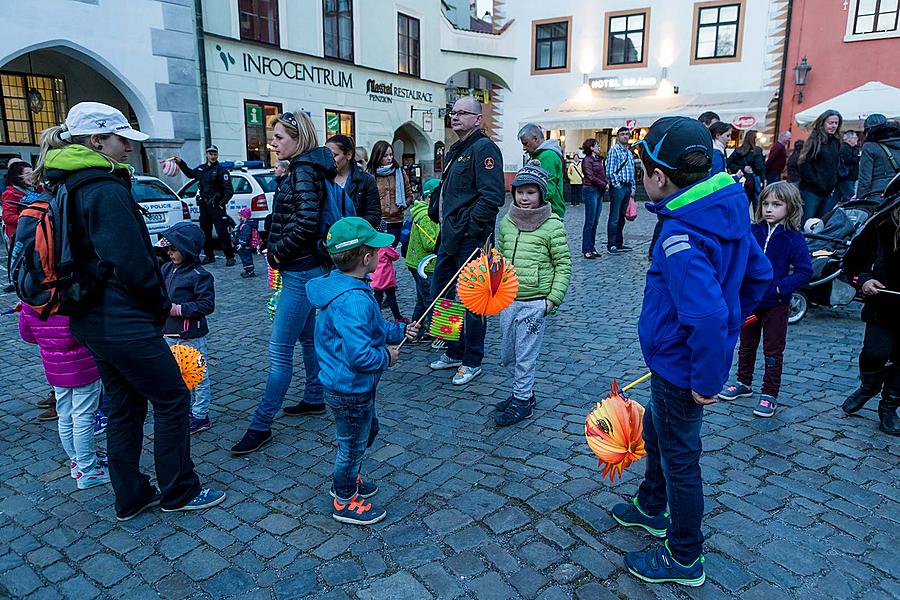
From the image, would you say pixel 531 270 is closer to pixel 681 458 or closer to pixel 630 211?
pixel 681 458

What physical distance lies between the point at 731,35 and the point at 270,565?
25256 mm

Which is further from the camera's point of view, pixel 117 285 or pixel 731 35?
pixel 731 35

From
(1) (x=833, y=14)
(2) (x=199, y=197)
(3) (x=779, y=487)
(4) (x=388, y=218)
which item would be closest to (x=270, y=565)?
(3) (x=779, y=487)

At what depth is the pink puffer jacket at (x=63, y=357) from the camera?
11.3 feet

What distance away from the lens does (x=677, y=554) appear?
2652mm

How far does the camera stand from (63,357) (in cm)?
347

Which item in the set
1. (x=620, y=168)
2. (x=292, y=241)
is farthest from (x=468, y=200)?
(x=620, y=168)

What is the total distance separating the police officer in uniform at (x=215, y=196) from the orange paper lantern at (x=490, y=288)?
26.6ft

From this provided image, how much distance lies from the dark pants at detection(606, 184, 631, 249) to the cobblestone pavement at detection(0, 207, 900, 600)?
6.26 m

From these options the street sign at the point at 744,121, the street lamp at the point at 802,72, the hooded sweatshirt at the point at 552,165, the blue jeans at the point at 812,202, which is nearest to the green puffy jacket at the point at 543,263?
the hooded sweatshirt at the point at 552,165

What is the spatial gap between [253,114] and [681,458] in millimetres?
17303

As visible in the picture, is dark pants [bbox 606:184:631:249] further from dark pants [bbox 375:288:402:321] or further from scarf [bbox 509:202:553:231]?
scarf [bbox 509:202:553:231]

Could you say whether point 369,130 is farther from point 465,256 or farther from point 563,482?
point 563,482

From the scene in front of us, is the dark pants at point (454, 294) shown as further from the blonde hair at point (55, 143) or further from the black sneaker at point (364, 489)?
the blonde hair at point (55, 143)
